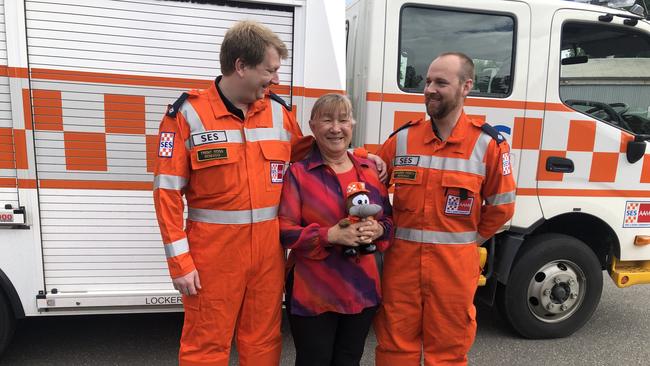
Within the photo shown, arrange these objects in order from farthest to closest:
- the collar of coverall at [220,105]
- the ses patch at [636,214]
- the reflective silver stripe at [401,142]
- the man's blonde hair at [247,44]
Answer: the ses patch at [636,214]
the reflective silver stripe at [401,142]
the collar of coverall at [220,105]
the man's blonde hair at [247,44]

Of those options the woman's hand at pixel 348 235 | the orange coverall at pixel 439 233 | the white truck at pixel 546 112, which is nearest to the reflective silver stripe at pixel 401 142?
the orange coverall at pixel 439 233

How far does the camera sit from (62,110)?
8.20ft

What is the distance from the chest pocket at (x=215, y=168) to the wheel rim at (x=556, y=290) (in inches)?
102

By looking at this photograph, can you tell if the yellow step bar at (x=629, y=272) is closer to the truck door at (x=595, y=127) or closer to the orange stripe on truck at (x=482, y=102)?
the truck door at (x=595, y=127)

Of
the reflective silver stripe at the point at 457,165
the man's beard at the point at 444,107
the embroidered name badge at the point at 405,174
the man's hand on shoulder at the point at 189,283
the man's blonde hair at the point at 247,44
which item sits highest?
the man's blonde hair at the point at 247,44

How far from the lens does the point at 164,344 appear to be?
3.32 m

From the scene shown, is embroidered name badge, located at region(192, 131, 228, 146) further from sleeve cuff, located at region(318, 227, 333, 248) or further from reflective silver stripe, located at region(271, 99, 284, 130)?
sleeve cuff, located at region(318, 227, 333, 248)

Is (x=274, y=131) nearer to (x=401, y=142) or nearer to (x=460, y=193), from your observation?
(x=401, y=142)

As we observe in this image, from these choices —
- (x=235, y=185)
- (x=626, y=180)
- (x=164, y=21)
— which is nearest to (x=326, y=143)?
(x=235, y=185)

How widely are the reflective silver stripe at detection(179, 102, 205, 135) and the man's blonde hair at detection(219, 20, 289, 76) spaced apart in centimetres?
25

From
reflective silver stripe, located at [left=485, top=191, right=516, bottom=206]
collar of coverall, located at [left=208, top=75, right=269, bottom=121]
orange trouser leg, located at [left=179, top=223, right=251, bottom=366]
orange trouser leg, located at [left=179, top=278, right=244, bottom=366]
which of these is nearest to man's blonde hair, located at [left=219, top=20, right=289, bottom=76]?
collar of coverall, located at [left=208, top=75, right=269, bottom=121]

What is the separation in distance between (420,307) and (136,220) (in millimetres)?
1682

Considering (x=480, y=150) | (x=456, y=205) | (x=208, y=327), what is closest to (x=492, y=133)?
(x=480, y=150)

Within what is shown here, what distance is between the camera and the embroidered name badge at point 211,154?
189 cm
